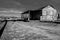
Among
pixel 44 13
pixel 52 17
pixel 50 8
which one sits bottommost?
pixel 52 17

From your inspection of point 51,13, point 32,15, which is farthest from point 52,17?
point 32,15

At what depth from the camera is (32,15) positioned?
25.2 meters

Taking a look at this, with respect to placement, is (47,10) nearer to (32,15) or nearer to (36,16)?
(36,16)

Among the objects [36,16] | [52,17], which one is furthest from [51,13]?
[36,16]

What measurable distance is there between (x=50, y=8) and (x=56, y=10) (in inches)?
71.6

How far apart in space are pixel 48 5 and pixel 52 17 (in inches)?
133

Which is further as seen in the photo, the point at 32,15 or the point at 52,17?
the point at 32,15

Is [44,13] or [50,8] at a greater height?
[50,8]

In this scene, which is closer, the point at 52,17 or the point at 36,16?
the point at 52,17

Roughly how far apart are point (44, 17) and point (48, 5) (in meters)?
3.52

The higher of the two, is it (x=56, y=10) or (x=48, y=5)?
(x=48, y=5)

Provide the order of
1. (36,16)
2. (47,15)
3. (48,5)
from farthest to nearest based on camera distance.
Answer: (36,16) < (48,5) < (47,15)

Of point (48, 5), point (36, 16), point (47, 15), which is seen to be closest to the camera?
point (47, 15)

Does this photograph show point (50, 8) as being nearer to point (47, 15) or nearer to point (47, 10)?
point (47, 10)
